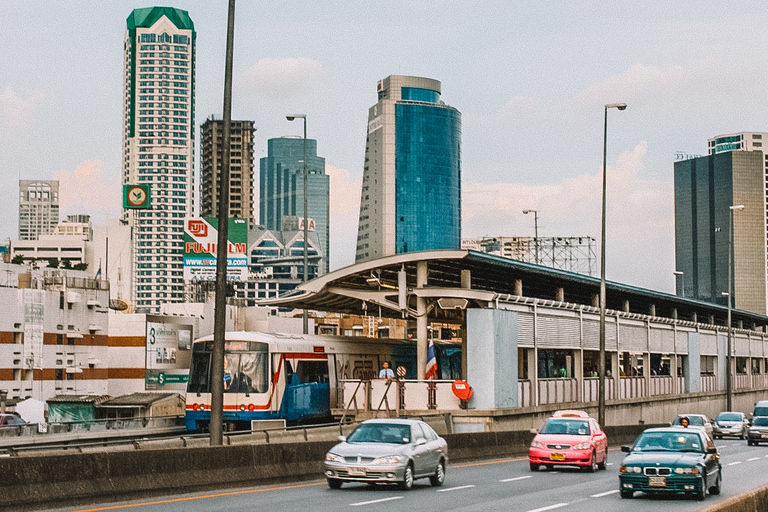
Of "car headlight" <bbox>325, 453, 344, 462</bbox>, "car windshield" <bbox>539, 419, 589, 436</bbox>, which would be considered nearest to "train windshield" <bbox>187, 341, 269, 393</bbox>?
"car windshield" <bbox>539, 419, 589, 436</bbox>

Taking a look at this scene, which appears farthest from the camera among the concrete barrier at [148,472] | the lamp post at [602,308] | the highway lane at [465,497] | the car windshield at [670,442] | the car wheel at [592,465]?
the lamp post at [602,308]

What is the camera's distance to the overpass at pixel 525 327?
36.6 metres

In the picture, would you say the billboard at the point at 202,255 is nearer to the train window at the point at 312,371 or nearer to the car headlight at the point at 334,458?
the train window at the point at 312,371

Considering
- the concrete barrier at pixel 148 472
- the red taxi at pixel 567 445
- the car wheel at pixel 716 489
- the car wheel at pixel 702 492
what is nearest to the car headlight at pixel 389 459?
the concrete barrier at pixel 148 472

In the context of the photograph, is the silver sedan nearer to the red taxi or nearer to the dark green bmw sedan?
the dark green bmw sedan

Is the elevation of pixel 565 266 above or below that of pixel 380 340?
above

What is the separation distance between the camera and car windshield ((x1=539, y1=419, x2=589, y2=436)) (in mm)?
27781

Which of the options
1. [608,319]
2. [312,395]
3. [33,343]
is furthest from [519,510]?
[33,343]

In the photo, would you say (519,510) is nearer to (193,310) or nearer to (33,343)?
(33,343)

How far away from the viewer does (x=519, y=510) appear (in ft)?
57.9

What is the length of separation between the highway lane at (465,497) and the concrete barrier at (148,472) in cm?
24

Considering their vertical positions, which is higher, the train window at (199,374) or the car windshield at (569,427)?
the train window at (199,374)

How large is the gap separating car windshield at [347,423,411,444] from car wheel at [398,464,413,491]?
58 centimetres

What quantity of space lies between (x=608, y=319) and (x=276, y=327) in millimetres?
60291
